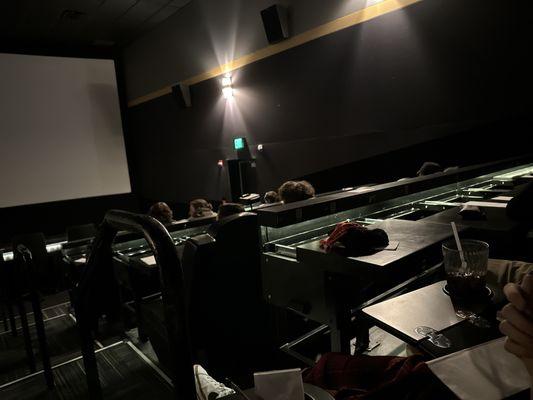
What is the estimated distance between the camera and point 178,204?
7.62 meters

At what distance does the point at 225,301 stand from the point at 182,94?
18.1ft

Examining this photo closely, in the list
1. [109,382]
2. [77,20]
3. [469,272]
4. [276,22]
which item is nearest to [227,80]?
[276,22]

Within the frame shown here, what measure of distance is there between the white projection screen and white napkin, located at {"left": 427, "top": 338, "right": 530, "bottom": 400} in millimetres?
7551

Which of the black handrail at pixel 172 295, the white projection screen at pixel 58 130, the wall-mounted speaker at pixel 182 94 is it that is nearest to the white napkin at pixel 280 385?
the black handrail at pixel 172 295

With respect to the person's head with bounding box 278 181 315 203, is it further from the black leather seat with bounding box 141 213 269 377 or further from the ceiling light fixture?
the ceiling light fixture

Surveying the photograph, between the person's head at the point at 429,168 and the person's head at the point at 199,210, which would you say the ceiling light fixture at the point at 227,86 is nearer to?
the person's head at the point at 199,210

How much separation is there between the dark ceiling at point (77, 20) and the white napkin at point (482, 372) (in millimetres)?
6812

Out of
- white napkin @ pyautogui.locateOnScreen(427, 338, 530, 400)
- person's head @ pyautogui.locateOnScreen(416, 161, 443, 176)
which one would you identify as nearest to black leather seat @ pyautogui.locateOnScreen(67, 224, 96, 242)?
person's head @ pyautogui.locateOnScreen(416, 161, 443, 176)

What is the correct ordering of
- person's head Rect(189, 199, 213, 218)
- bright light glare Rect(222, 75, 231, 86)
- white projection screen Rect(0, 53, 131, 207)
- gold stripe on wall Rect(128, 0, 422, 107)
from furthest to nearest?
white projection screen Rect(0, 53, 131, 207) < bright light glare Rect(222, 75, 231, 86) < gold stripe on wall Rect(128, 0, 422, 107) < person's head Rect(189, 199, 213, 218)

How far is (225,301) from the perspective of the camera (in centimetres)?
199

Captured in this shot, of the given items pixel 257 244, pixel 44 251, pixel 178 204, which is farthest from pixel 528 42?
pixel 178 204

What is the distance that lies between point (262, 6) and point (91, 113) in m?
4.16

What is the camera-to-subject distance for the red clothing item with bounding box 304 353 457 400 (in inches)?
28.2

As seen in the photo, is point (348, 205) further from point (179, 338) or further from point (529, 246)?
point (179, 338)
